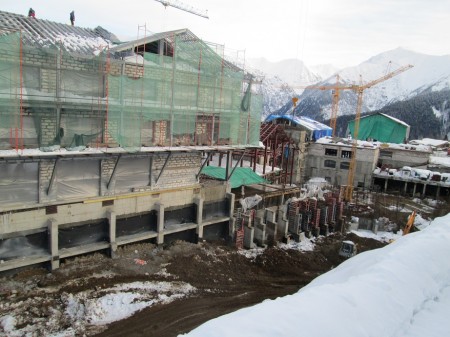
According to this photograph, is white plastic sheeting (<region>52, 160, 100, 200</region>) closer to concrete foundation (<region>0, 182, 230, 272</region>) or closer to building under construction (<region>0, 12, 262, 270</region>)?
building under construction (<region>0, 12, 262, 270</region>)

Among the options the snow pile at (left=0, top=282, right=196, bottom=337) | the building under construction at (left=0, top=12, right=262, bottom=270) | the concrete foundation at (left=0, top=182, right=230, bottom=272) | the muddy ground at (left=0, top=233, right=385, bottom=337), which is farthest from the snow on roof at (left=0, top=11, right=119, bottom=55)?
the snow pile at (left=0, top=282, right=196, bottom=337)

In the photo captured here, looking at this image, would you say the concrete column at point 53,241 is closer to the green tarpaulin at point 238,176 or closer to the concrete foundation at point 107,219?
the concrete foundation at point 107,219

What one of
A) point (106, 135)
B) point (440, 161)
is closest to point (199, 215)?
point (106, 135)

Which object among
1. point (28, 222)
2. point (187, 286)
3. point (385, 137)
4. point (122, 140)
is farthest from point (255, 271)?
point (385, 137)

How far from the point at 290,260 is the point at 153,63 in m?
12.1

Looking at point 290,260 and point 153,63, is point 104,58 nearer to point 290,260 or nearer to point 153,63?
point 153,63

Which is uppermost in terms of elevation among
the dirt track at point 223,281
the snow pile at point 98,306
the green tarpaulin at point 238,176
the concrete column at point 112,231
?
the green tarpaulin at point 238,176

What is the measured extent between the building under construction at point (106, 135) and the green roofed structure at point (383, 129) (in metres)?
48.8

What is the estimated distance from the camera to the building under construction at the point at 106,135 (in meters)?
15.2

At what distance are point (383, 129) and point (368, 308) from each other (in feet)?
209

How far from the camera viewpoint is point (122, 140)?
1745cm

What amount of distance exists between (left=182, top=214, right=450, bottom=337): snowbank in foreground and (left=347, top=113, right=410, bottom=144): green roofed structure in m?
59.3

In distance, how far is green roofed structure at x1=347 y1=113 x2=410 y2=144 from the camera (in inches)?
2522

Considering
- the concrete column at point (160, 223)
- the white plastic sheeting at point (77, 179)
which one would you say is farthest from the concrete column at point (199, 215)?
the white plastic sheeting at point (77, 179)
